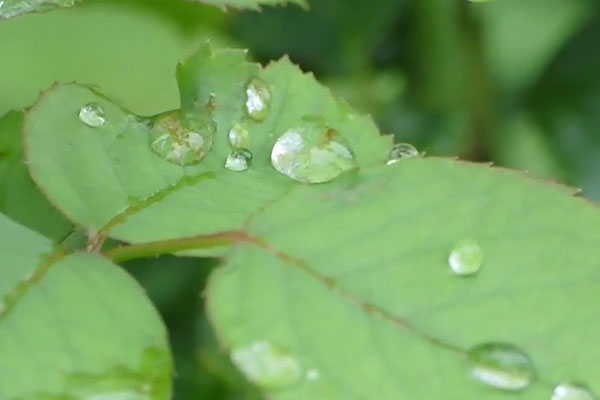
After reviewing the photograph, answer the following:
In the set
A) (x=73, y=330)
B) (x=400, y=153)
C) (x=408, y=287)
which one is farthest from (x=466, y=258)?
(x=73, y=330)

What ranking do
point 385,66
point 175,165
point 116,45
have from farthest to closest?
point 385,66
point 116,45
point 175,165

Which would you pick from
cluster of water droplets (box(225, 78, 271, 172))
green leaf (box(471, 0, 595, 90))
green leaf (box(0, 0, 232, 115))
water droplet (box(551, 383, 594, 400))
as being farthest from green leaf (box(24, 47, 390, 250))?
green leaf (box(471, 0, 595, 90))

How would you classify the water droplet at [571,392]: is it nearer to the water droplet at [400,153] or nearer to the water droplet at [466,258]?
the water droplet at [466,258]

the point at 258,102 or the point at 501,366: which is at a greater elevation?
the point at 258,102

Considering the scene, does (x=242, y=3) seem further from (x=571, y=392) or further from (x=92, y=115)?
(x=571, y=392)

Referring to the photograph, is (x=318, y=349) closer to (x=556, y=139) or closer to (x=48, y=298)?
(x=48, y=298)

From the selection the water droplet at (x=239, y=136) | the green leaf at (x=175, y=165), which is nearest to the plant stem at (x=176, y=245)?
the green leaf at (x=175, y=165)
